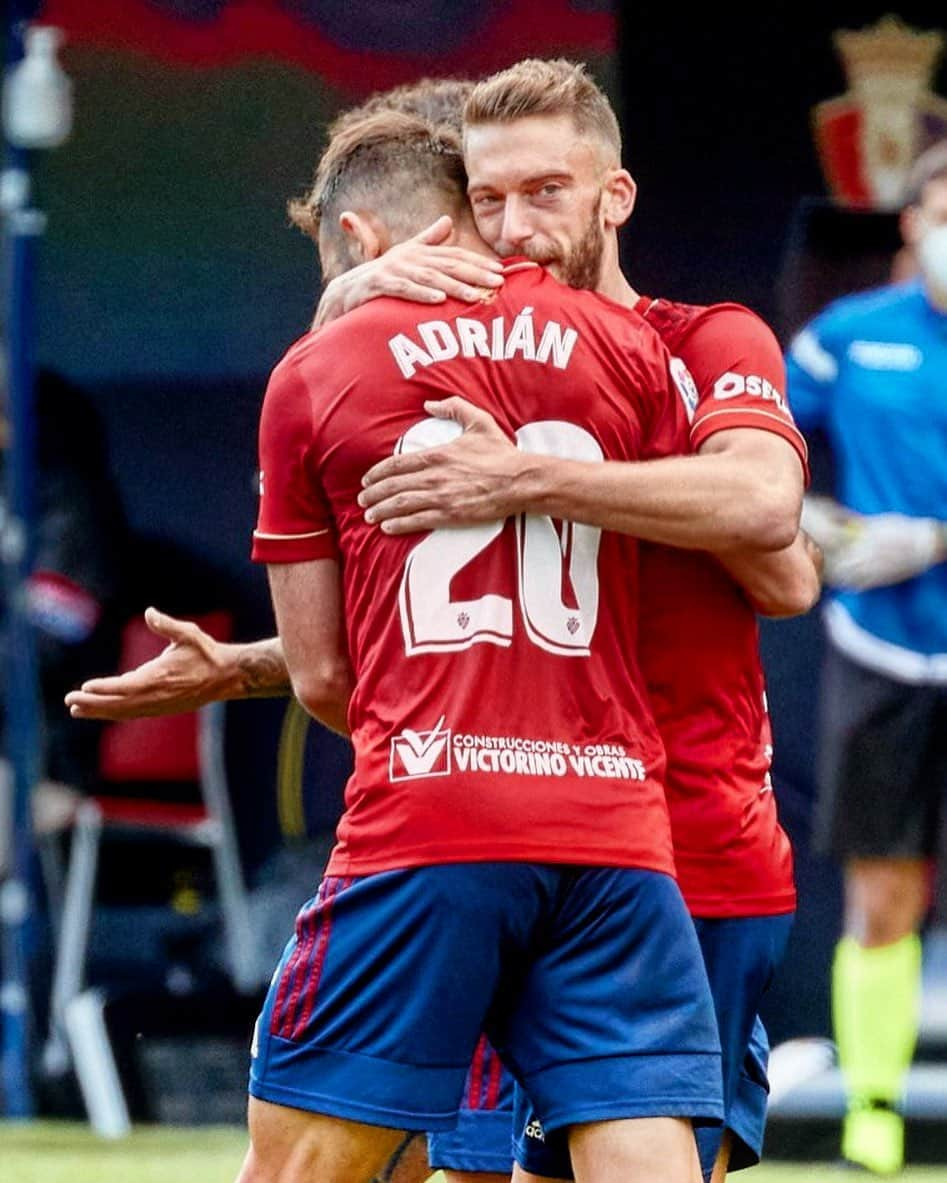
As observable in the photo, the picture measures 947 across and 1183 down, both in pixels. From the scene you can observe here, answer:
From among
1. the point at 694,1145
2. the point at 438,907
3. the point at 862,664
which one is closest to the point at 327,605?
the point at 438,907

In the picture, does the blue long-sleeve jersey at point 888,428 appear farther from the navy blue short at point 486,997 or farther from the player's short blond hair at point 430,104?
the navy blue short at point 486,997

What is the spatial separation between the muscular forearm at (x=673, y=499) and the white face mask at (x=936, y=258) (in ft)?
10.0

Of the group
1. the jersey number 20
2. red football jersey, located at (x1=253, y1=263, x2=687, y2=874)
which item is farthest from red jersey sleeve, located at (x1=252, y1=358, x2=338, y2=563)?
the jersey number 20

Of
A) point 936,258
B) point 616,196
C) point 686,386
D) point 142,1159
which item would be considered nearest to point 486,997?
point 686,386

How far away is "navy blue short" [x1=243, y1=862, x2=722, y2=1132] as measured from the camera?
2703 mm

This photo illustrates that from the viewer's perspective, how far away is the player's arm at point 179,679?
311cm

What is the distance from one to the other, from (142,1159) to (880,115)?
3.08 meters

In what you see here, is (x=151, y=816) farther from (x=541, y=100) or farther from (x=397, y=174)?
(x=541, y=100)

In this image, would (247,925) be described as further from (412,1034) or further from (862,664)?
(412,1034)

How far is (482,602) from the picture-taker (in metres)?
2.72

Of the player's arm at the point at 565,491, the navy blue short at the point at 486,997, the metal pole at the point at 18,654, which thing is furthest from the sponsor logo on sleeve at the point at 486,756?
the metal pole at the point at 18,654

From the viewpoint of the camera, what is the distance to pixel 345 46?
20.6 ft

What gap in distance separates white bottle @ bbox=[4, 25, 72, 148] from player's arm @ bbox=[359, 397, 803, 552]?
353cm

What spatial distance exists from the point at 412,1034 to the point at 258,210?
400 cm
